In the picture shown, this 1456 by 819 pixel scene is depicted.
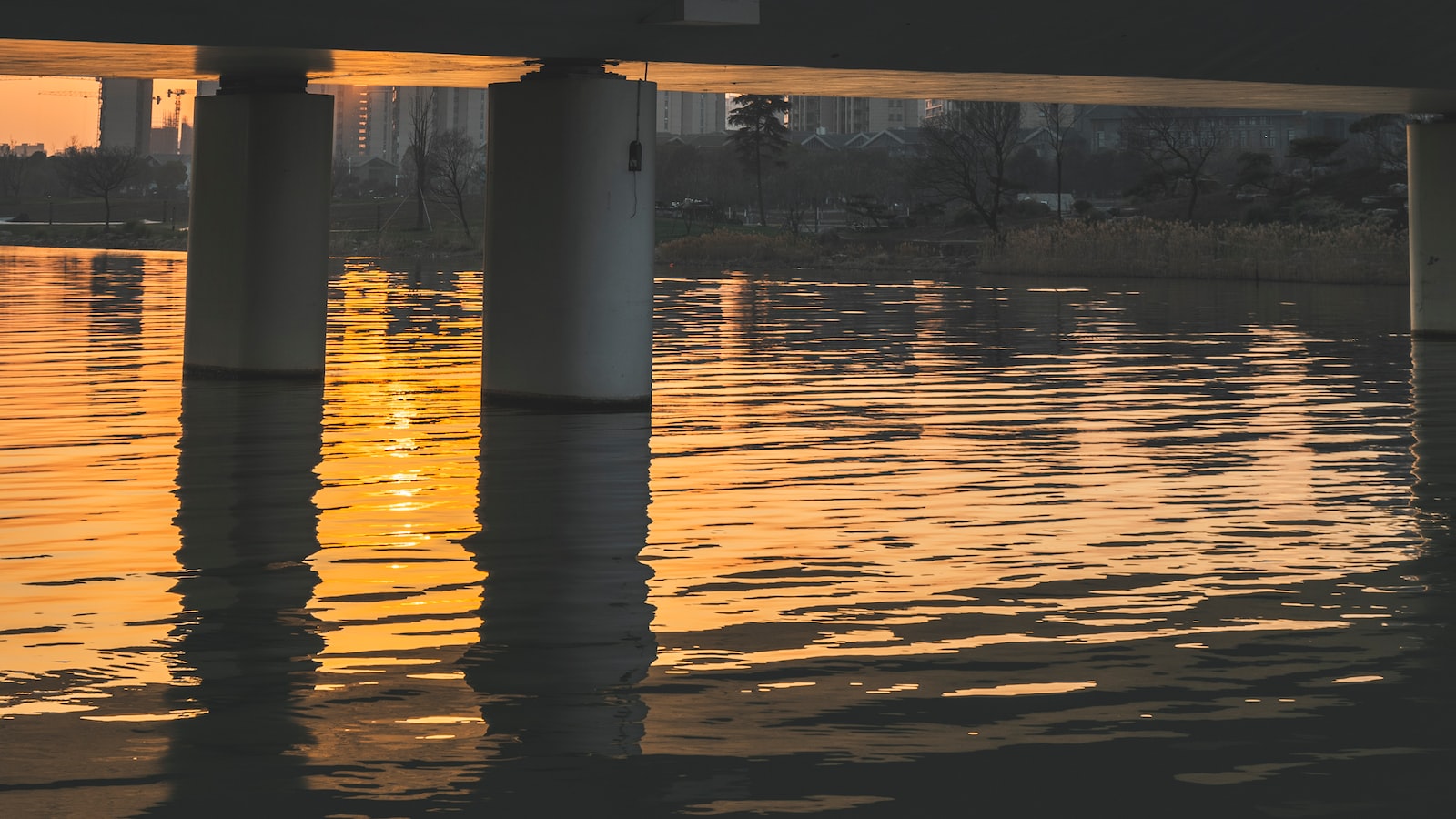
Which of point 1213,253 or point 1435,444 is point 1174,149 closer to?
point 1213,253

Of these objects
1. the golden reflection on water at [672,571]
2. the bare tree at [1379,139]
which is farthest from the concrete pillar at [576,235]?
the bare tree at [1379,139]

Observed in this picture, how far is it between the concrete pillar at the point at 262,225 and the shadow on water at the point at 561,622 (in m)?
7.35

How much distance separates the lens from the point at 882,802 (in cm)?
646

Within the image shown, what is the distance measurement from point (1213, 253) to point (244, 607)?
5288cm

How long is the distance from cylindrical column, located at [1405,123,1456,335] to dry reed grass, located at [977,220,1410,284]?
20.5 metres

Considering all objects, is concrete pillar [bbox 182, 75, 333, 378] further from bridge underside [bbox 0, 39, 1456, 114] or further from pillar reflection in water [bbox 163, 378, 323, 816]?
pillar reflection in water [bbox 163, 378, 323, 816]

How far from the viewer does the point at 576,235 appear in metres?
20.2

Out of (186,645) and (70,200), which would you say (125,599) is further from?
(70,200)

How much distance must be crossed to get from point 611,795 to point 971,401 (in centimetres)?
1594

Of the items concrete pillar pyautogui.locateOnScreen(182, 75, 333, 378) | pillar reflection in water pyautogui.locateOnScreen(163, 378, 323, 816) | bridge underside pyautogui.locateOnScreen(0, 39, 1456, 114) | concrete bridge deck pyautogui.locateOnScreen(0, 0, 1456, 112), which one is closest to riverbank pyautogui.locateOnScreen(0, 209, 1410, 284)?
bridge underside pyautogui.locateOnScreen(0, 39, 1456, 114)

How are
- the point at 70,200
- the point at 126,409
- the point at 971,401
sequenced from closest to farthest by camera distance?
the point at 126,409
the point at 971,401
the point at 70,200

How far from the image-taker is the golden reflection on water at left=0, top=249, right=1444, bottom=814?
7.50 meters

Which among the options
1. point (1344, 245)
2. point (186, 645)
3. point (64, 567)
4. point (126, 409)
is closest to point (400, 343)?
point (126, 409)

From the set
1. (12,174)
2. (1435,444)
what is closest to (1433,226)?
(1435,444)
